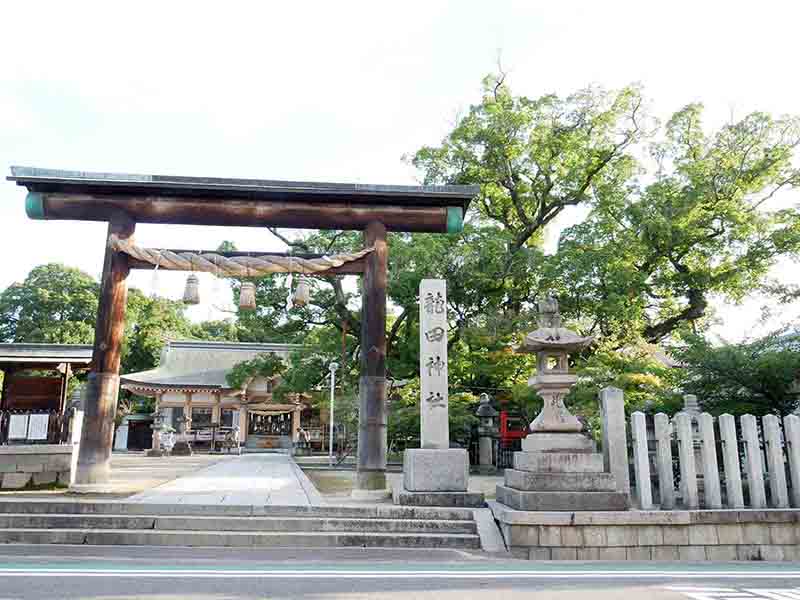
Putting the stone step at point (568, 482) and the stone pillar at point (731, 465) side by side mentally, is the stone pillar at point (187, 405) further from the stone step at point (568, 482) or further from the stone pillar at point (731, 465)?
the stone pillar at point (731, 465)

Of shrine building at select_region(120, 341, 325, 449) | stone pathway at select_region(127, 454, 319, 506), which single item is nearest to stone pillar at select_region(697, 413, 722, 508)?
stone pathway at select_region(127, 454, 319, 506)

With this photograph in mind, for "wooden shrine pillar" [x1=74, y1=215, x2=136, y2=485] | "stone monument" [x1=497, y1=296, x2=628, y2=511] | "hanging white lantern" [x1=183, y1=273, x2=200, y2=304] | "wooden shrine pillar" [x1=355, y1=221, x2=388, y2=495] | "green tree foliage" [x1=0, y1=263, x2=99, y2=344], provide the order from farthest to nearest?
"green tree foliage" [x1=0, y1=263, x2=99, y2=344] → "hanging white lantern" [x1=183, y1=273, x2=200, y2=304] → "wooden shrine pillar" [x1=355, y1=221, x2=388, y2=495] → "wooden shrine pillar" [x1=74, y1=215, x2=136, y2=485] → "stone monument" [x1=497, y1=296, x2=628, y2=511]

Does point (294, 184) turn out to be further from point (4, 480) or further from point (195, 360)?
point (195, 360)

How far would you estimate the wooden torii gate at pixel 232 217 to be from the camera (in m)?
9.19

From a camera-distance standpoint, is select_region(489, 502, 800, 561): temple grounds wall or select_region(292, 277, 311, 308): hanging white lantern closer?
select_region(489, 502, 800, 561): temple grounds wall

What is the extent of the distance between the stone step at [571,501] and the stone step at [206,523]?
1.39m

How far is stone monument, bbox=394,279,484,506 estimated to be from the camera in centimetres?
804

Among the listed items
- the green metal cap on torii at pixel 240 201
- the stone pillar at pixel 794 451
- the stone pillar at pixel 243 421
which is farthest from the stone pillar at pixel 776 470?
the stone pillar at pixel 243 421

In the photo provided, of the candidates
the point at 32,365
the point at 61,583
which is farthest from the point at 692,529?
the point at 32,365

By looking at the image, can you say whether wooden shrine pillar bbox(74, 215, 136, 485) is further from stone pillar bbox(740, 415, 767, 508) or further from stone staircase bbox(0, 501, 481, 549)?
stone pillar bbox(740, 415, 767, 508)

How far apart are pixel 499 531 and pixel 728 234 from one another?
672 inches

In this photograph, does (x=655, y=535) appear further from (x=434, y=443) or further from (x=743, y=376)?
(x=743, y=376)

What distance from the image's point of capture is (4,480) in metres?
9.36

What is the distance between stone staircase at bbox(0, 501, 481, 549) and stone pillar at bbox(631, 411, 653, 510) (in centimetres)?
238
